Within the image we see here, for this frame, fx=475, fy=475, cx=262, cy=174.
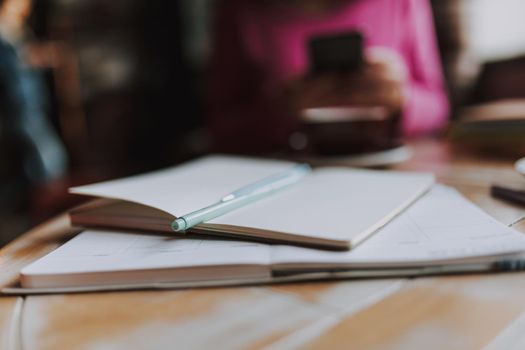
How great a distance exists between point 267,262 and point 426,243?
122 mm

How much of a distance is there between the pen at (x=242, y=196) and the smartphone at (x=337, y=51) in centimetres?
30

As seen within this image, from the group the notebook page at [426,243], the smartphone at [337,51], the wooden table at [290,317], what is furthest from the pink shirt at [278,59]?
the wooden table at [290,317]

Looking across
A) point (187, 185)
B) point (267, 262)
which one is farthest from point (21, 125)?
point (267, 262)

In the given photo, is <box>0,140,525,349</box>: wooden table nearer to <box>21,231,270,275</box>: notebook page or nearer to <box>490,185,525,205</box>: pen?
<box>21,231,270,275</box>: notebook page

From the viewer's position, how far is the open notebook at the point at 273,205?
1.25 ft

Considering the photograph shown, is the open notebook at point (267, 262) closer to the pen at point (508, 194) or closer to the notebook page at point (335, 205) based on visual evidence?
the notebook page at point (335, 205)

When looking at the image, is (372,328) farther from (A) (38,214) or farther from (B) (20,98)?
(B) (20,98)

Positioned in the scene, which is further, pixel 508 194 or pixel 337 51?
pixel 337 51

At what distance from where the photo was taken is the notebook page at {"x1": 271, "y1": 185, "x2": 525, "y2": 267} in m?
0.33

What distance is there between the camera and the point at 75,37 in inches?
111

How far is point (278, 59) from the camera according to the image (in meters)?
1.38

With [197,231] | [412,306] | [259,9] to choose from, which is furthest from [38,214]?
[412,306]

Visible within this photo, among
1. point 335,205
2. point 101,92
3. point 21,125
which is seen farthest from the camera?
point 101,92

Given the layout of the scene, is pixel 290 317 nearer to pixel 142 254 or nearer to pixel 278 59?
pixel 142 254
